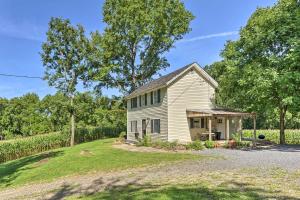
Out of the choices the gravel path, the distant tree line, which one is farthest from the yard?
the distant tree line

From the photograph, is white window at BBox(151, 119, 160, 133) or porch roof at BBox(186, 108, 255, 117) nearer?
porch roof at BBox(186, 108, 255, 117)

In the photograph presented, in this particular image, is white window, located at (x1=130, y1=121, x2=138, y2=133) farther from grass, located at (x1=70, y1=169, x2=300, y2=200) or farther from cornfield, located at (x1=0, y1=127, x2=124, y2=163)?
grass, located at (x1=70, y1=169, x2=300, y2=200)

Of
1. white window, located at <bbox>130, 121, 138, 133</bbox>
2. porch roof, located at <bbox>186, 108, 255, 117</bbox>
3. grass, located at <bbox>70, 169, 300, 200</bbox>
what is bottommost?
grass, located at <bbox>70, 169, 300, 200</bbox>

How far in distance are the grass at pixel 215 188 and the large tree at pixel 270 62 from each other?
9.92m

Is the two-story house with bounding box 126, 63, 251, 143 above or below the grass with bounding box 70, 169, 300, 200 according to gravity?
above

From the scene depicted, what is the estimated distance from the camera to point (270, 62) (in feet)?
66.1

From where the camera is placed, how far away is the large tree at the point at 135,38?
3806 centimetres

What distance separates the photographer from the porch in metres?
23.1

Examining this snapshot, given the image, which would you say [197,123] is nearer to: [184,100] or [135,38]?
[184,100]

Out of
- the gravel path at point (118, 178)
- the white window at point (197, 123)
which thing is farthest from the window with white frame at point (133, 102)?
the gravel path at point (118, 178)

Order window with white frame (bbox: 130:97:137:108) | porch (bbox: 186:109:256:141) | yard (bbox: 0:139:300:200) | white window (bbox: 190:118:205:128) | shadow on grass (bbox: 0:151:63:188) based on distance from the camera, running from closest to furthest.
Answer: yard (bbox: 0:139:300:200)
shadow on grass (bbox: 0:151:63:188)
porch (bbox: 186:109:256:141)
white window (bbox: 190:118:205:128)
window with white frame (bbox: 130:97:137:108)

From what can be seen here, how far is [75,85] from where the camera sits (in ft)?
116

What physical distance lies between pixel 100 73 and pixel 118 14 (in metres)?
8.46

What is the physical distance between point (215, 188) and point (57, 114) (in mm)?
40250
